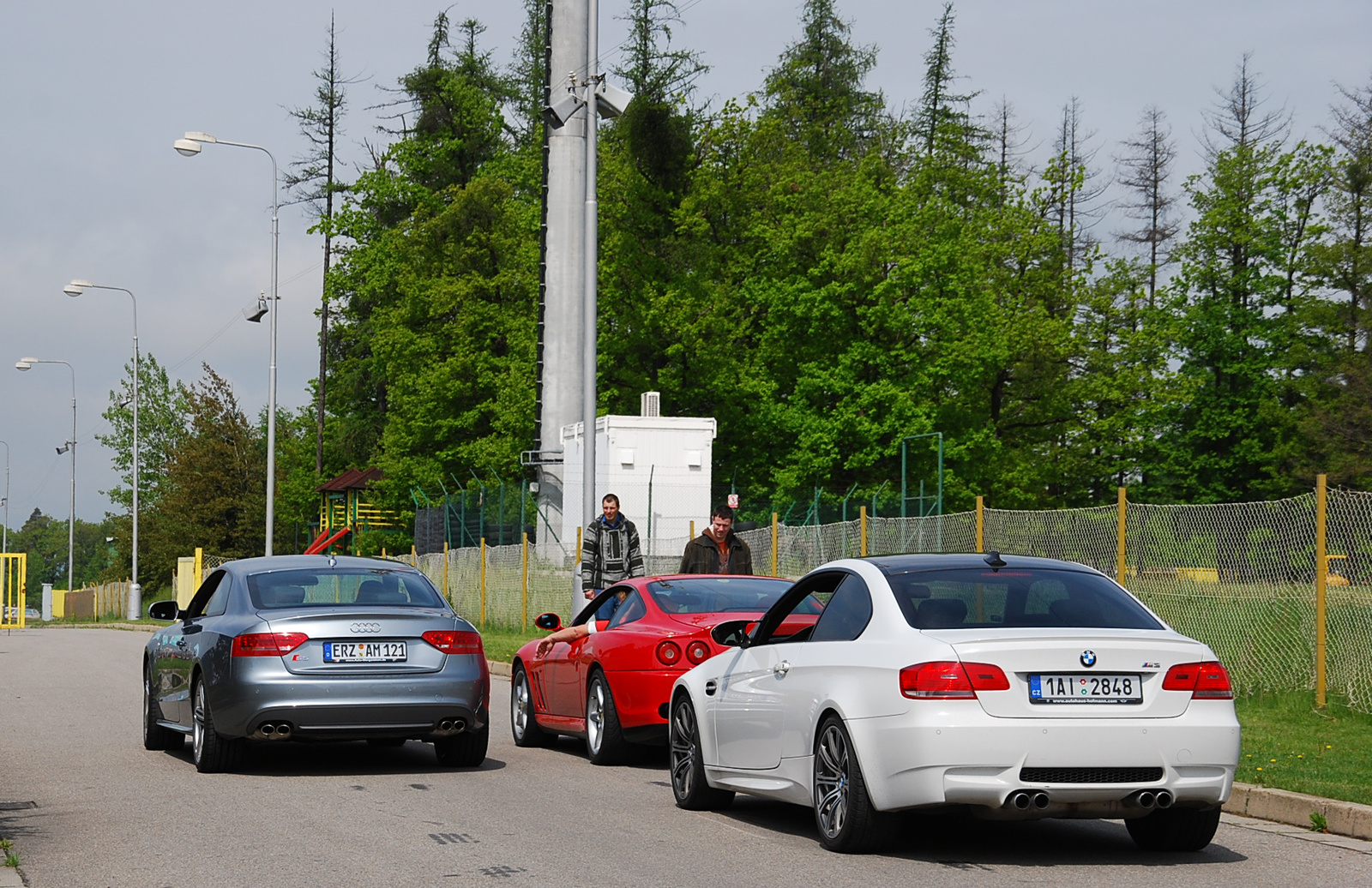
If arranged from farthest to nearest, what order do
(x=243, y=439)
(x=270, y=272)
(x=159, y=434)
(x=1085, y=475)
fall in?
(x=159, y=434) → (x=243, y=439) → (x=1085, y=475) → (x=270, y=272)

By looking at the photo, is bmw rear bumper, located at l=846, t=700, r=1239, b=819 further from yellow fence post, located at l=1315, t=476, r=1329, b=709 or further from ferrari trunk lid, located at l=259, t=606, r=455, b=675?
yellow fence post, located at l=1315, t=476, r=1329, b=709

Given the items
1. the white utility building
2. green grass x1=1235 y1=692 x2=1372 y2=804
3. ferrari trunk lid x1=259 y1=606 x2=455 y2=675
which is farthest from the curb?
the white utility building

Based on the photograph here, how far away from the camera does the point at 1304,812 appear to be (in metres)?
9.59

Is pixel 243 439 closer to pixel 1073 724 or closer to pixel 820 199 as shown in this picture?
pixel 820 199

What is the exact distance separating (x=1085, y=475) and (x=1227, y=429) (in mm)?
5296

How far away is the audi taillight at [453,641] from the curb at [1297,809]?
16.6ft

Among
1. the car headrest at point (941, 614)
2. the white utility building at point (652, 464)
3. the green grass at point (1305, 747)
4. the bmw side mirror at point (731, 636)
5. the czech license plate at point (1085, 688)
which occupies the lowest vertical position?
the green grass at point (1305, 747)

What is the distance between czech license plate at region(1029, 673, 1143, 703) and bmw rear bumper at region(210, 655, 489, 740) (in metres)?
5.23

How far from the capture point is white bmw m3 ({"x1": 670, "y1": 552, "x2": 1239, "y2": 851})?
7719 mm

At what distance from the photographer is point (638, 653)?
481 inches

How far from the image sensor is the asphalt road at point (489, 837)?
7820 mm

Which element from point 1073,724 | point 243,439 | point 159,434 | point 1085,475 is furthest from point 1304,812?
point 159,434

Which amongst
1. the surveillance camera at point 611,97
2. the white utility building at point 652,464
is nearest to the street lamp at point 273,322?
the white utility building at point 652,464

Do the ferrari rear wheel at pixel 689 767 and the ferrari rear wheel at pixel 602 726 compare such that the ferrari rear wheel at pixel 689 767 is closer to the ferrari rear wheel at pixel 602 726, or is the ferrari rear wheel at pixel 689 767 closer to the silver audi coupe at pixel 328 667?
the ferrari rear wheel at pixel 602 726
